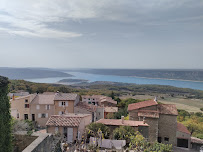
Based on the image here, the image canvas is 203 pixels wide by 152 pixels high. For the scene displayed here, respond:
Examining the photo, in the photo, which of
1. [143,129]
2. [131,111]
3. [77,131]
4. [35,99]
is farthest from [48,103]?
[143,129]

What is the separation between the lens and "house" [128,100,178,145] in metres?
18.6

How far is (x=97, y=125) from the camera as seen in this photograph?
612 inches

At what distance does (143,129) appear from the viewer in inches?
669

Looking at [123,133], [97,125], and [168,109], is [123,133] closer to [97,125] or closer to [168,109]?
[97,125]

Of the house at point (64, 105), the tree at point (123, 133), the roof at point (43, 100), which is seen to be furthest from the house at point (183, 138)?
the roof at point (43, 100)

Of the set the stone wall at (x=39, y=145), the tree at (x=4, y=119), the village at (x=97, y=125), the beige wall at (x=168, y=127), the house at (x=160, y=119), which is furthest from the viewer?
the beige wall at (x=168, y=127)

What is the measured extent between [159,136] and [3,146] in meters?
18.3

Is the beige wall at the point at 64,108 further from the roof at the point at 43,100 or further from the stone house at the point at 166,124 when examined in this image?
the stone house at the point at 166,124

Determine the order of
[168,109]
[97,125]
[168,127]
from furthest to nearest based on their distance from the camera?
[168,109], [168,127], [97,125]

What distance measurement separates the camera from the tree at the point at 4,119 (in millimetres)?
5960

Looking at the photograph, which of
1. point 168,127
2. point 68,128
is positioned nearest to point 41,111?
point 68,128

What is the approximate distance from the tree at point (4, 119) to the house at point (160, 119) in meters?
15.2

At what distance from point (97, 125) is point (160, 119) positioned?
863 cm

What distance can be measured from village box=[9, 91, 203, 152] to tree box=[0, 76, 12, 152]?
99 cm
